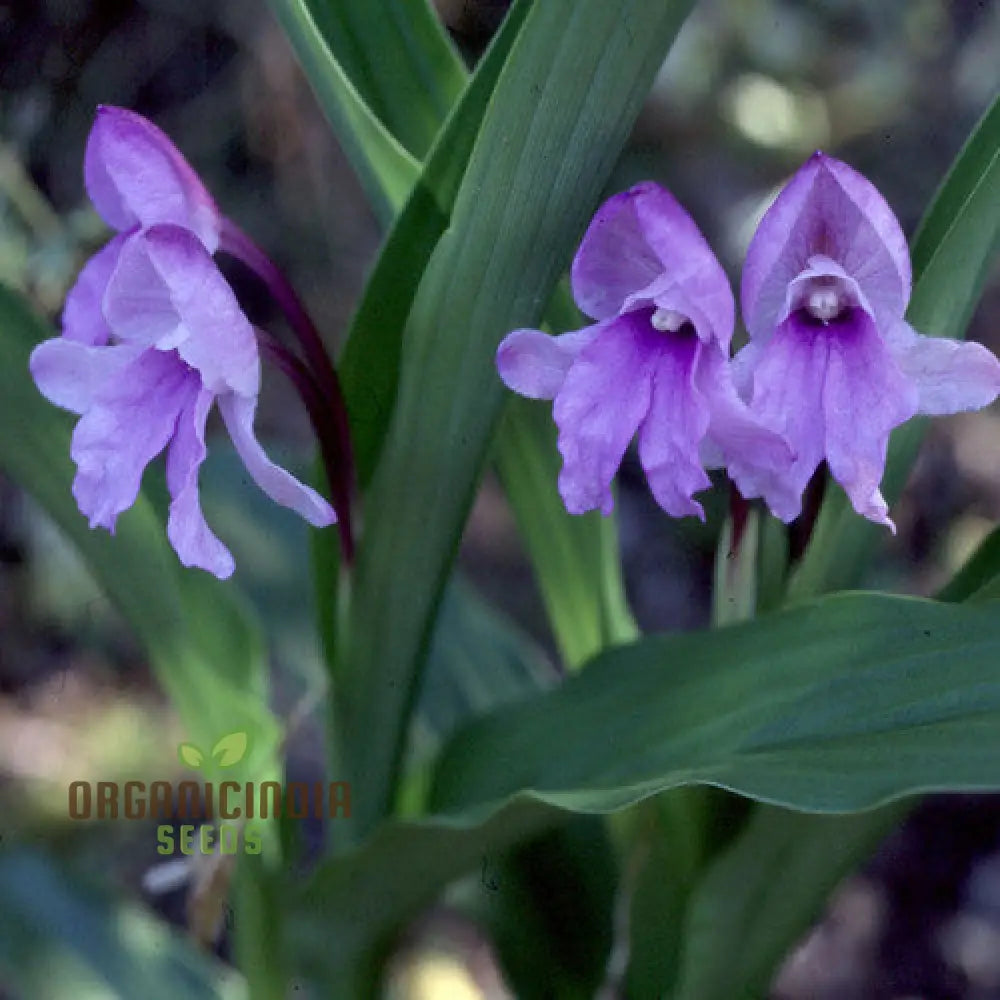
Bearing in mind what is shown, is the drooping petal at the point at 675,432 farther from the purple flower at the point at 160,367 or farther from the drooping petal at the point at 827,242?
the purple flower at the point at 160,367

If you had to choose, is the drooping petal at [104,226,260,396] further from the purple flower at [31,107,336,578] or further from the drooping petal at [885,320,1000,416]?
the drooping petal at [885,320,1000,416]

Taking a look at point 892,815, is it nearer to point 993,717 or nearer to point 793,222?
point 993,717

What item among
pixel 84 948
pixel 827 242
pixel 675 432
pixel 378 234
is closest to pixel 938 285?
pixel 827 242

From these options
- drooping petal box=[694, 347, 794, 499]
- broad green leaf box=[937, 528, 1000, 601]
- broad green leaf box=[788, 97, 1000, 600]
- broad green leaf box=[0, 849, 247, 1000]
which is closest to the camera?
drooping petal box=[694, 347, 794, 499]

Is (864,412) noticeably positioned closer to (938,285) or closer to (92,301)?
(938,285)

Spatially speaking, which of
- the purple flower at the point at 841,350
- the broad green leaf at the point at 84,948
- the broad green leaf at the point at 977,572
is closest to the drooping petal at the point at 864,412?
the purple flower at the point at 841,350

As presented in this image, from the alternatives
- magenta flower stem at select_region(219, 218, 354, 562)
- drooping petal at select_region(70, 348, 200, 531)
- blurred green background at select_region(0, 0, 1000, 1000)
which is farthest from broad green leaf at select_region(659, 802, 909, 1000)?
blurred green background at select_region(0, 0, 1000, 1000)
